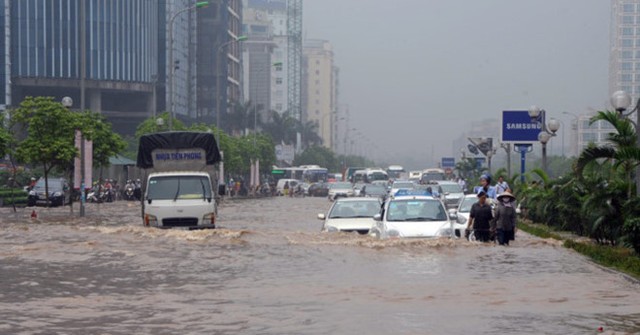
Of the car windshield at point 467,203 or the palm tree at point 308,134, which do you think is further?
the palm tree at point 308,134

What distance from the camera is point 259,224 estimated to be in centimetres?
3922

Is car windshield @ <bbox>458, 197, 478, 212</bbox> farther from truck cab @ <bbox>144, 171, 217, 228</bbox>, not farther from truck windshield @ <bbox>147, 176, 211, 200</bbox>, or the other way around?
truck windshield @ <bbox>147, 176, 211, 200</bbox>

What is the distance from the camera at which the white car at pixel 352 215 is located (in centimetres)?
2578

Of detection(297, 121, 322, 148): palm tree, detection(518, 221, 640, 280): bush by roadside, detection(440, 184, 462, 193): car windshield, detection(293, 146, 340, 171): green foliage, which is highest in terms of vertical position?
detection(297, 121, 322, 148): palm tree

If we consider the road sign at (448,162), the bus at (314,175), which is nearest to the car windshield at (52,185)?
the bus at (314,175)

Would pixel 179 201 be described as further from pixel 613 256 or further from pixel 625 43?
Result: pixel 625 43

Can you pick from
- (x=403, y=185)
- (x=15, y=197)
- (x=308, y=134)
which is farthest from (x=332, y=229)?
(x=308, y=134)

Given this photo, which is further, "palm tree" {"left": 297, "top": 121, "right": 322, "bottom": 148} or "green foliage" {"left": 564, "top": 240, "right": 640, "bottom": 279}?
"palm tree" {"left": 297, "top": 121, "right": 322, "bottom": 148}

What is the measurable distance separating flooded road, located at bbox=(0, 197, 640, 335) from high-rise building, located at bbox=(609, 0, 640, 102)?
98.9 m

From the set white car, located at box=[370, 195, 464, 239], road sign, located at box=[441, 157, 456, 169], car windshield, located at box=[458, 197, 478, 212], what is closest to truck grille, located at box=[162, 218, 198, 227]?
white car, located at box=[370, 195, 464, 239]

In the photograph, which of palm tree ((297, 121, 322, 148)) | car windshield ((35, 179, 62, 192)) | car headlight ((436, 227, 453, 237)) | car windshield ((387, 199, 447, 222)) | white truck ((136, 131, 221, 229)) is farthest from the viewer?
palm tree ((297, 121, 322, 148))

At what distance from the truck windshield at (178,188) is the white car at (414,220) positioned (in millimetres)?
7139

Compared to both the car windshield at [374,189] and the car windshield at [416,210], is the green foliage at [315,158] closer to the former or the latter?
the car windshield at [374,189]

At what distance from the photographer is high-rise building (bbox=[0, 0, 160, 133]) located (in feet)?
295
